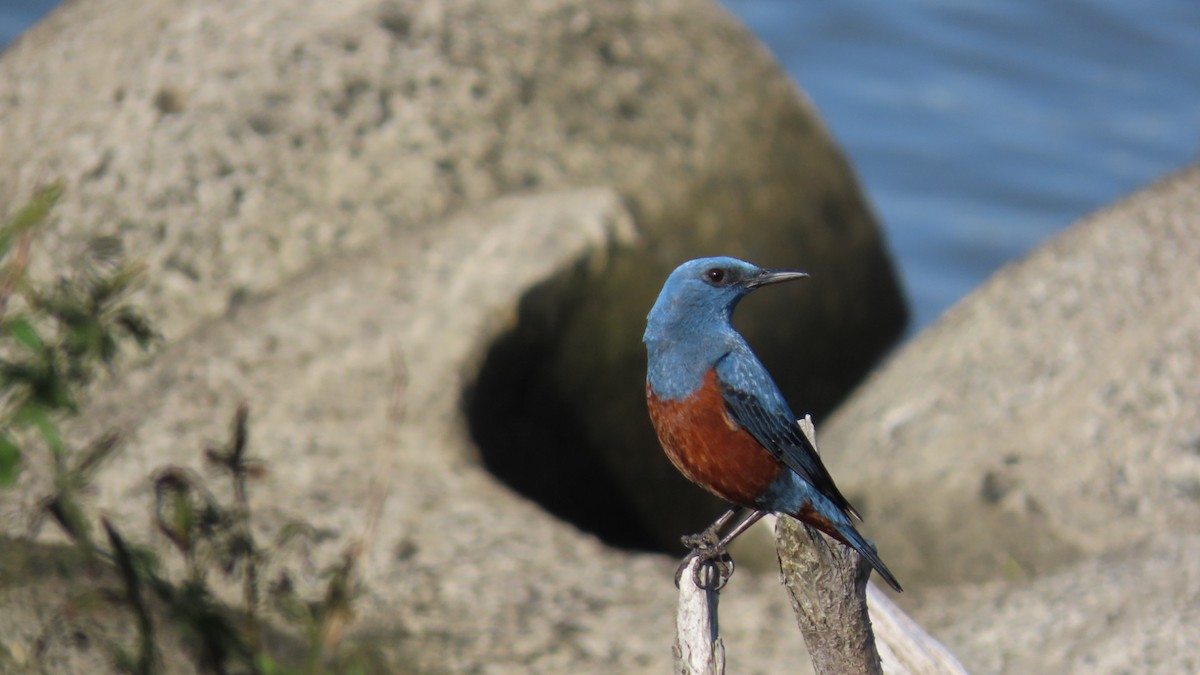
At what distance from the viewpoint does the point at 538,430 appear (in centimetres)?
714

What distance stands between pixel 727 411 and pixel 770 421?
102mm

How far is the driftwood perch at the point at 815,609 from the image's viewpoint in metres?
3.62

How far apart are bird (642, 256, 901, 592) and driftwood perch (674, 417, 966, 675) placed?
0.19ft

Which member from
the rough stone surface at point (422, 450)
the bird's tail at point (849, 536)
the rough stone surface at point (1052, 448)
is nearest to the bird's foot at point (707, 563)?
the bird's tail at point (849, 536)

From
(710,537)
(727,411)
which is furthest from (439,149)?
(727,411)

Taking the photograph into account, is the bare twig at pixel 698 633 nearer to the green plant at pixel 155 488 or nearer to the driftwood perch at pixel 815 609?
the driftwood perch at pixel 815 609

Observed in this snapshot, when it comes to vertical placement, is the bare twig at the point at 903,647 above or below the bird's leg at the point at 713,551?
below

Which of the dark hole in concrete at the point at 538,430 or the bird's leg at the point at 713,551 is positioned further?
the dark hole in concrete at the point at 538,430

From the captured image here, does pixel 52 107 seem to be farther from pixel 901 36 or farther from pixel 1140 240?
pixel 901 36

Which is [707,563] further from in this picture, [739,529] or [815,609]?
[815,609]

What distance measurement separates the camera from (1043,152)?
16.5m

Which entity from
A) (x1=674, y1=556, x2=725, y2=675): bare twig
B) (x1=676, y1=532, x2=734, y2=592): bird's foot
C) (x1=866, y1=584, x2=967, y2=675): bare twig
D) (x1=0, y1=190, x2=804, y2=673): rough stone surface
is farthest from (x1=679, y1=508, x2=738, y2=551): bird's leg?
(x1=0, y1=190, x2=804, y2=673): rough stone surface

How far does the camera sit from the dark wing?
3.59 meters

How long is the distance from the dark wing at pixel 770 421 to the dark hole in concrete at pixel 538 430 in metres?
3.08
